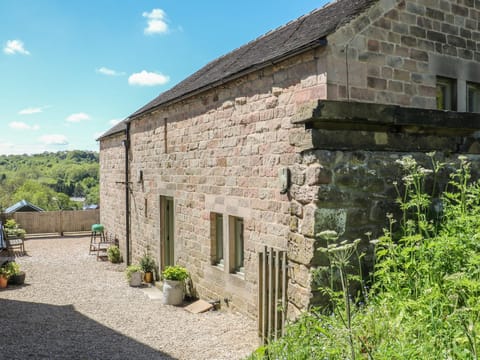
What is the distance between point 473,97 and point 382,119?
3815mm

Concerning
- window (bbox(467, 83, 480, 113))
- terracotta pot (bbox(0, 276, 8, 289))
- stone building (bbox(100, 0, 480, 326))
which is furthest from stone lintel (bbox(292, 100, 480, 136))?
terracotta pot (bbox(0, 276, 8, 289))

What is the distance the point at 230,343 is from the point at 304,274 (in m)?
2.67

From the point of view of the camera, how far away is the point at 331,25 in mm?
5965

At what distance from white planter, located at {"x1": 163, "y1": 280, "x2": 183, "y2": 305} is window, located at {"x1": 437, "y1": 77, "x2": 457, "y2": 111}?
6.55m

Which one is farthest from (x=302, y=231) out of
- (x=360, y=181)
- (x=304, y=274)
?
(x=360, y=181)

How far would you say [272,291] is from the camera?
5.47m

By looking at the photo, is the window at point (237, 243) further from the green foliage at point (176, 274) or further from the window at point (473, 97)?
the window at point (473, 97)

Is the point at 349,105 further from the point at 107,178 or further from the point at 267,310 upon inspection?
the point at 107,178

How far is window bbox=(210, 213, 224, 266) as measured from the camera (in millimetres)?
8820

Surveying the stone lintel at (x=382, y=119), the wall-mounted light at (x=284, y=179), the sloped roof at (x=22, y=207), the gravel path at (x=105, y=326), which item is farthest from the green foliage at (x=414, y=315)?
the sloped roof at (x=22, y=207)

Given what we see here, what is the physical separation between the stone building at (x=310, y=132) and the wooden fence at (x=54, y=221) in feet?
46.5

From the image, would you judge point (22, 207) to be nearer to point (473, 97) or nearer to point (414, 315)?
point (473, 97)

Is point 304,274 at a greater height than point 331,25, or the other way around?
point 331,25

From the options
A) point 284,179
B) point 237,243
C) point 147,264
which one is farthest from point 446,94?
point 147,264
